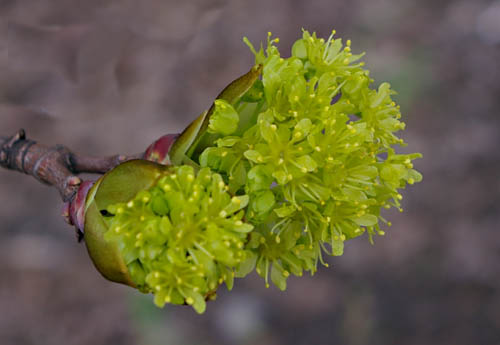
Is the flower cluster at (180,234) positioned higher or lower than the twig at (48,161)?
higher

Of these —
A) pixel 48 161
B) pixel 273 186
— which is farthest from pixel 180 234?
pixel 48 161

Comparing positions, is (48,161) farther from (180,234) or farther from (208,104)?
(208,104)

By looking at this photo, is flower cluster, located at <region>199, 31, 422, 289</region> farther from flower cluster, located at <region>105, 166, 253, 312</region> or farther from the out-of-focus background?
the out-of-focus background

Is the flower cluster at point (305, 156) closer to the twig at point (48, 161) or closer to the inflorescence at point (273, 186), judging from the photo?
the inflorescence at point (273, 186)

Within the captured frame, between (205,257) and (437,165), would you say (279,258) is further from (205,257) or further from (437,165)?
(437,165)

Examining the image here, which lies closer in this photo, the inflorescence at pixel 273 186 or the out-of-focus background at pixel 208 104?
the inflorescence at pixel 273 186

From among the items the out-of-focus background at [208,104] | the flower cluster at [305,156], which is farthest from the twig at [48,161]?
the out-of-focus background at [208,104]
